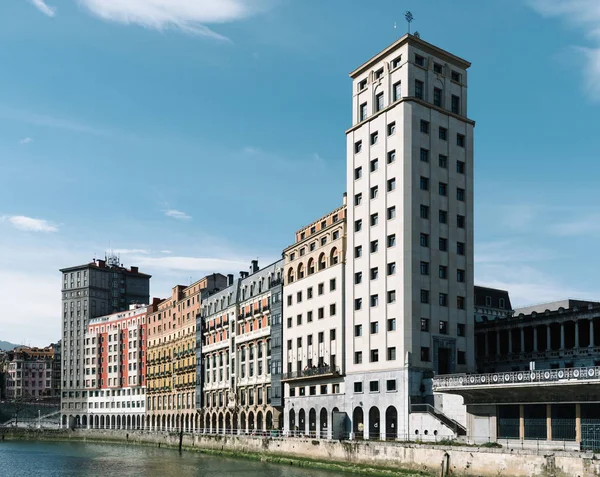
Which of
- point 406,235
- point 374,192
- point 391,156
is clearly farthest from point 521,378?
point 391,156

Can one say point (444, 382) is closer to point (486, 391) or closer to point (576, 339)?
point (486, 391)

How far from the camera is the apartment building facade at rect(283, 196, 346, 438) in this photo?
102 metres

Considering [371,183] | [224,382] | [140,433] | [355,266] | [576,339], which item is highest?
[371,183]

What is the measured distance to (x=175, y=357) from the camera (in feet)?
554

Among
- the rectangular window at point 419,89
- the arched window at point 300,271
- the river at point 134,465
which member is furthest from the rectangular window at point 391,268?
the river at point 134,465

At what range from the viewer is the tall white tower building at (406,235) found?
8962 centimetres

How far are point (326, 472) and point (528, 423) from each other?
2232cm

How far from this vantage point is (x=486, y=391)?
73125mm

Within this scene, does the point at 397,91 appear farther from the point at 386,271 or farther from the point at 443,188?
the point at 386,271

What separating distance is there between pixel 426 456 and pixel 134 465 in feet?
152

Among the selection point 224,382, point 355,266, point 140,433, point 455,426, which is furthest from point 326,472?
point 140,433

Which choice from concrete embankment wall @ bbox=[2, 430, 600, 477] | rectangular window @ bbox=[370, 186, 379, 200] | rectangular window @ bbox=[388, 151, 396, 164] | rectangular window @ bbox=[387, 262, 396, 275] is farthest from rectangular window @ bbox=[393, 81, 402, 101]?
concrete embankment wall @ bbox=[2, 430, 600, 477]

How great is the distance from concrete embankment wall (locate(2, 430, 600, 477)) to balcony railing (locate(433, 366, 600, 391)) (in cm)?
688

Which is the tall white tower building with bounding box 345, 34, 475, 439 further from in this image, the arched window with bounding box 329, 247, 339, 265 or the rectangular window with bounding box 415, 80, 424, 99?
the arched window with bounding box 329, 247, 339, 265
